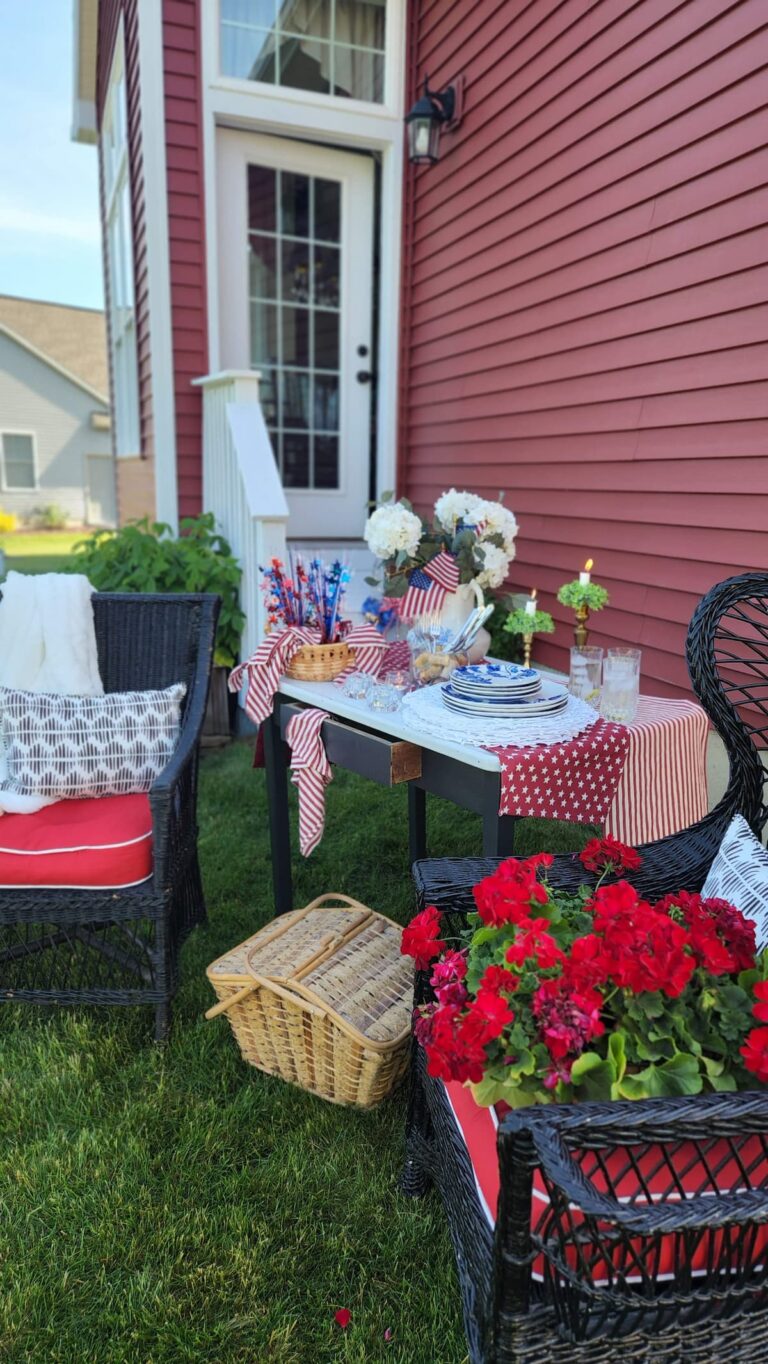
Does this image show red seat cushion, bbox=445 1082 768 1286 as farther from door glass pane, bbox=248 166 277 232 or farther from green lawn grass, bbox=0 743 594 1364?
door glass pane, bbox=248 166 277 232

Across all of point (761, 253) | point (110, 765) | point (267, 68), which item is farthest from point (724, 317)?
point (267, 68)

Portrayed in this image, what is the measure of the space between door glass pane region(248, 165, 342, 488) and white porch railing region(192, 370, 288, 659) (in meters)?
0.66

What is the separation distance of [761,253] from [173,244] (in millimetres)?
3081

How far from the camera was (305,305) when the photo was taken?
486 centimetres

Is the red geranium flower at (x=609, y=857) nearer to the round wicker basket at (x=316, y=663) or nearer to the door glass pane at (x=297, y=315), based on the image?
the round wicker basket at (x=316, y=663)

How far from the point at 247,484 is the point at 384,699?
2.16m

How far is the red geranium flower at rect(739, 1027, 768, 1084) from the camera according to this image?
90 centimetres

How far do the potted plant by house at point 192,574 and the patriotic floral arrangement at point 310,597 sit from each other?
1.73m

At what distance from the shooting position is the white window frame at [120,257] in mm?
5442

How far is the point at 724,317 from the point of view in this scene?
2.73 metres

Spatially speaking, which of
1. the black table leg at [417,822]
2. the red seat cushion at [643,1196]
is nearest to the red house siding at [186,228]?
the black table leg at [417,822]

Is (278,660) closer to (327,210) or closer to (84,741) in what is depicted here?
(84,741)

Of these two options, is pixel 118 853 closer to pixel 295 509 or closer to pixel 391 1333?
pixel 391 1333

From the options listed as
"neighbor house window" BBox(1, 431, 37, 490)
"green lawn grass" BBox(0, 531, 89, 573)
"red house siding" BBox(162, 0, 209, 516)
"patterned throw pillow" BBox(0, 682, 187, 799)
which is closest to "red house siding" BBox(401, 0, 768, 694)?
"red house siding" BBox(162, 0, 209, 516)
